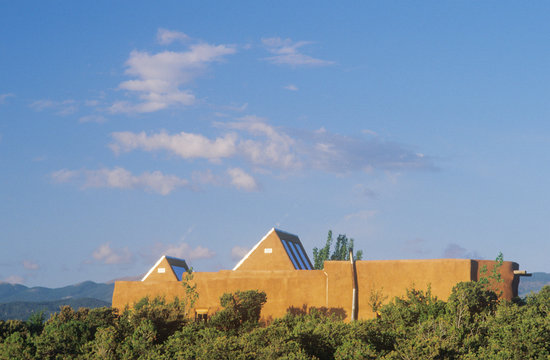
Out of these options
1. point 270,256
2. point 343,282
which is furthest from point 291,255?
point 343,282

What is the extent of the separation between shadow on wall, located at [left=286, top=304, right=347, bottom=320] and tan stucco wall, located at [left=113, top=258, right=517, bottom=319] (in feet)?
0.36

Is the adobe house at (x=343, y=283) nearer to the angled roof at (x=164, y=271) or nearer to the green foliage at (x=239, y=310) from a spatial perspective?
the green foliage at (x=239, y=310)

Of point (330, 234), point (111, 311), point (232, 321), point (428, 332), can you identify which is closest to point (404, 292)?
point (428, 332)

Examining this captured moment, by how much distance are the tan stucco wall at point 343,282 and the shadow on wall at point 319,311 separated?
0.11m

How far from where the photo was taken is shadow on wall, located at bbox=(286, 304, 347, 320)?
34.5m

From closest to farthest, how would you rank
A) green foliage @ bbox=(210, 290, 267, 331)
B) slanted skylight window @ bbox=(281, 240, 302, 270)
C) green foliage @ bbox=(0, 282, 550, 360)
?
green foliage @ bbox=(0, 282, 550, 360) → green foliage @ bbox=(210, 290, 267, 331) → slanted skylight window @ bbox=(281, 240, 302, 270)

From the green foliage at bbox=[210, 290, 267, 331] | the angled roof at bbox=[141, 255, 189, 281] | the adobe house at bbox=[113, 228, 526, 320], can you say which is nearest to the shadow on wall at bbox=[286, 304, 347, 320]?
the adobe house at bbox=[113, 228, 526, 320]

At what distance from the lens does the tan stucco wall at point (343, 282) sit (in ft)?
111

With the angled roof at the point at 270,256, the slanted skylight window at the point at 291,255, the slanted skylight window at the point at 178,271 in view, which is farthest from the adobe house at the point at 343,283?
the slanted skylight window at the point at 178,271

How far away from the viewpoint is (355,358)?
24.2m

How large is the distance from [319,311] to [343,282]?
2.03 metres

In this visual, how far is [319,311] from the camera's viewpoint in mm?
34719

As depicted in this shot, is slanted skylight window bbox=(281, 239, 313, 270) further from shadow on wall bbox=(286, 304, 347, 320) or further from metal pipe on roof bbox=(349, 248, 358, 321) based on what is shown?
metal pipe on roof bbox=(349, 248, 358, 321)

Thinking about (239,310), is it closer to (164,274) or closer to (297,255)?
(297,255)
